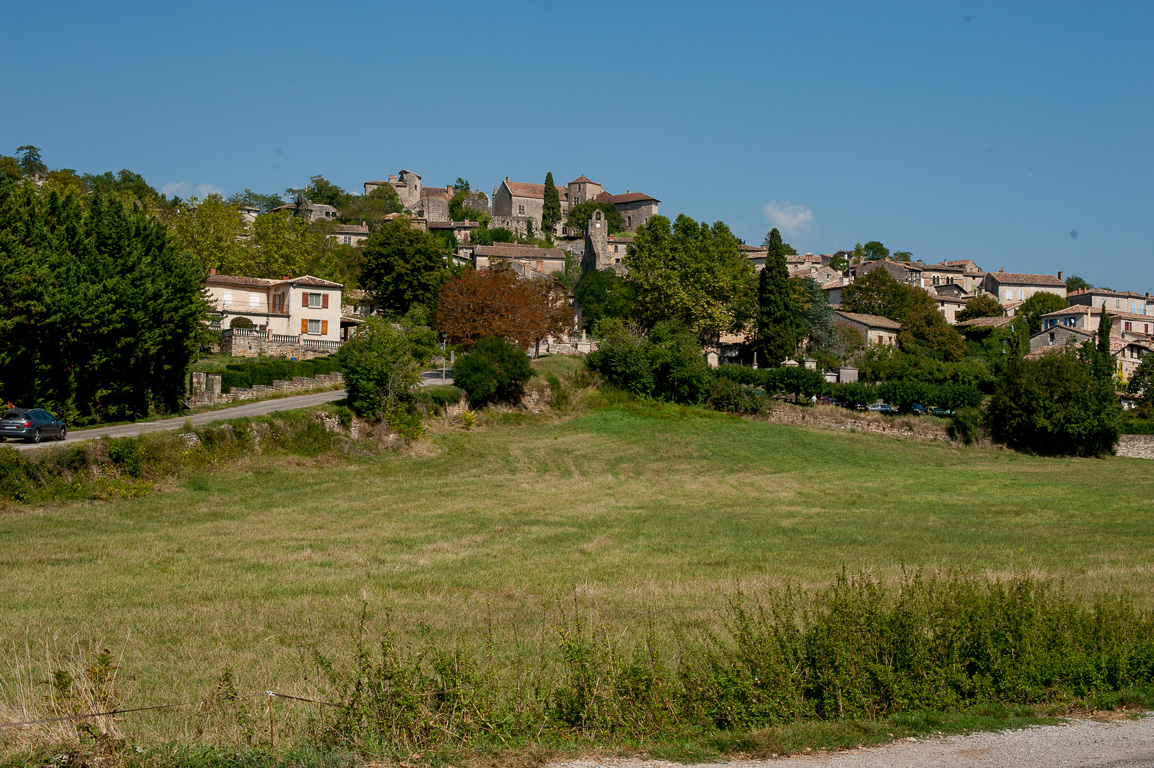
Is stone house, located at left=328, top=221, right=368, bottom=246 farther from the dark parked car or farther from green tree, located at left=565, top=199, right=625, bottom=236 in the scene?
the dark parked car

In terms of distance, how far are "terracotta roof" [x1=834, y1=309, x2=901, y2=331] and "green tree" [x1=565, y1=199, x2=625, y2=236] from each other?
76415 millimetres

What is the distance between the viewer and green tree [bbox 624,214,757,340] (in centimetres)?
7962

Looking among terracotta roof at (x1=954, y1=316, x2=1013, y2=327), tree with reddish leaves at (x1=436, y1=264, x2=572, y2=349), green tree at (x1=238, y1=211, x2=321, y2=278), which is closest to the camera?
tree with reddish leaves at (x1=436, y1=264, x2=572, y2=349)

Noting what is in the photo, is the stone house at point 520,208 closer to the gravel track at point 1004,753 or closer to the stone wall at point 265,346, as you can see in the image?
the stone wall at point 265,346

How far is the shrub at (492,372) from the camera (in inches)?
1897

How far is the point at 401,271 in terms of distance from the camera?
7506 centimetres

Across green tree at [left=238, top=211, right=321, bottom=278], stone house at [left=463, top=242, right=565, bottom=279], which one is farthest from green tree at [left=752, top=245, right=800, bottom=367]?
stone house at [left=463, top=242, right=565, bottom=279]

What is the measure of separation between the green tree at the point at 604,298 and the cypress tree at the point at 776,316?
512 inches

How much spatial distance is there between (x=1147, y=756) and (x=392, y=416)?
35587mm

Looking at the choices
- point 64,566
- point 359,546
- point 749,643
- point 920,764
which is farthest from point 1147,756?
point 64,566

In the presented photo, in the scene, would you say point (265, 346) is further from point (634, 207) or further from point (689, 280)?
point (634, 207)

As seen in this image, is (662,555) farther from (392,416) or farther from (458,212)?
(458,212)

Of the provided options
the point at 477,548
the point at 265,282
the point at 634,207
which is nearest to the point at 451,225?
the point at 634,207

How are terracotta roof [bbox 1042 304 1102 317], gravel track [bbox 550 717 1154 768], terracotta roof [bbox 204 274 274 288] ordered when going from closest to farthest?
gravel track [bbox 550 717 1154 768] < terracotta roof [bbox 204 274 274 288] < terracotta roof [bbox 1042 304 1102 317]
